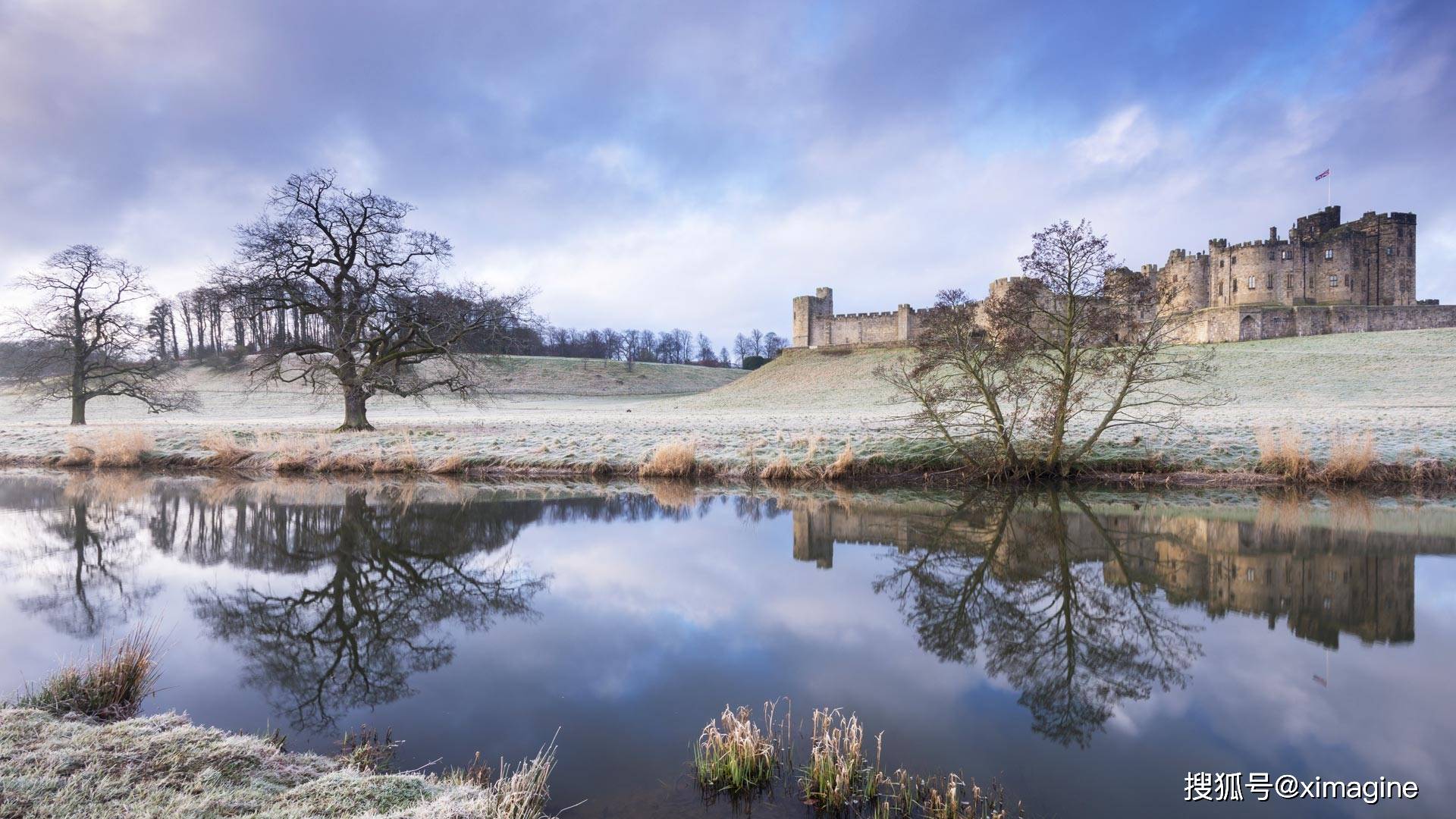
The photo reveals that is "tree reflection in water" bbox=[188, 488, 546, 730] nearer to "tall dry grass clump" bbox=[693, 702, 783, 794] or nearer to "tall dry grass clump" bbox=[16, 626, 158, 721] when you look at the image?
"tall dry grass clump" bbox=[16, 626, 158, 721]

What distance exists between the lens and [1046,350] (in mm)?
12758

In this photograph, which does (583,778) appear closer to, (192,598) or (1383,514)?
(192,598)

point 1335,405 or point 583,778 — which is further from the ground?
point 1335,405

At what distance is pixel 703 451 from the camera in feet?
55.1

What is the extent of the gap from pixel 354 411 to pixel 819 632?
1961cm

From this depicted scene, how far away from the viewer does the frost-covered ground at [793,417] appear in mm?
15969

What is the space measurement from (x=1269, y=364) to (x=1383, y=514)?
29.1 m

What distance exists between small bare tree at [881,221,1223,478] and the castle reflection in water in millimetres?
2325

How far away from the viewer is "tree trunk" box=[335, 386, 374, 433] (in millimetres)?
20906

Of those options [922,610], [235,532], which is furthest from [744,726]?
[235,532]

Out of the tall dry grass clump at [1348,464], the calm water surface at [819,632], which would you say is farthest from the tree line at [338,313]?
the tall dry grass clump at [1348,464]

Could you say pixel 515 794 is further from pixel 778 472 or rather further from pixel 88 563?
pixel 778 472

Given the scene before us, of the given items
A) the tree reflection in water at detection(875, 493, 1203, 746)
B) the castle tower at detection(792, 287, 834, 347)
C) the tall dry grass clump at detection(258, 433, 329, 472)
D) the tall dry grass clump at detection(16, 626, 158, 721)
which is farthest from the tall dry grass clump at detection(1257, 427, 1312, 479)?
the castle tower at detection(792, 287, 834, 347)

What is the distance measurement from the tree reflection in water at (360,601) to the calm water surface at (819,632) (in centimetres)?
4
